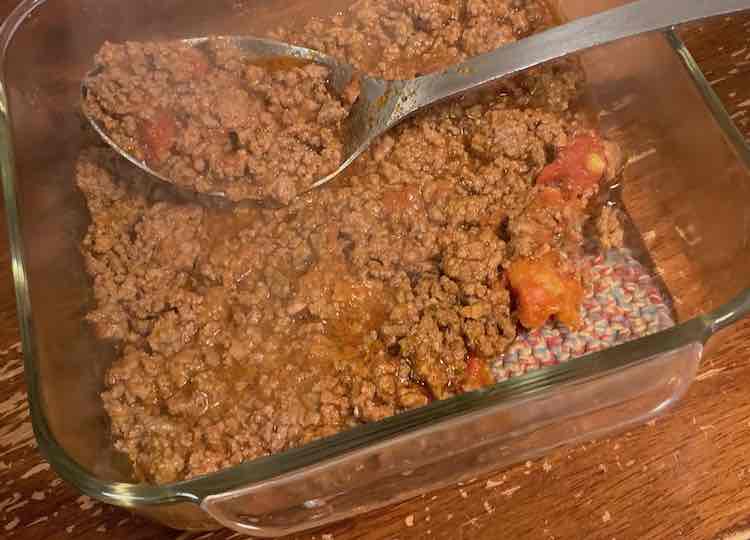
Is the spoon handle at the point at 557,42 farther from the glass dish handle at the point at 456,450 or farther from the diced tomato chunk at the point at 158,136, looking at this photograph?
the glass dish handle at the point at 456,450

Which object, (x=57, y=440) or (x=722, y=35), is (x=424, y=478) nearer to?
(x=57, y=440)

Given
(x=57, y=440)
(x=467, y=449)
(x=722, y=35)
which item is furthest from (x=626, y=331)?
(x=57, y=440)

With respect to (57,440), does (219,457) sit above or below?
below

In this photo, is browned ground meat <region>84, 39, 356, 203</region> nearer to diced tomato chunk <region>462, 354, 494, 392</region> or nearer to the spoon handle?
the spoon handle

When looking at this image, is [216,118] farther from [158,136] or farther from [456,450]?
[456,450]

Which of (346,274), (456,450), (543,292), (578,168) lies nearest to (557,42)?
(578,168)

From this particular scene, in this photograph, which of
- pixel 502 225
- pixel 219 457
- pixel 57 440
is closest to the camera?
pixel 57 440

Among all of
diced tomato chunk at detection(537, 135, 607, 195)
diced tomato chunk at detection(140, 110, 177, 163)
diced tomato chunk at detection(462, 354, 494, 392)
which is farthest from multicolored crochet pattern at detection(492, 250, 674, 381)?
diced tomato chunk at detection(140, 110, 177, 163)

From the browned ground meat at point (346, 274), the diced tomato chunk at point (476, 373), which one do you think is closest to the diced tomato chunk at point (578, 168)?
the browned ground meat at point (346, 274)
